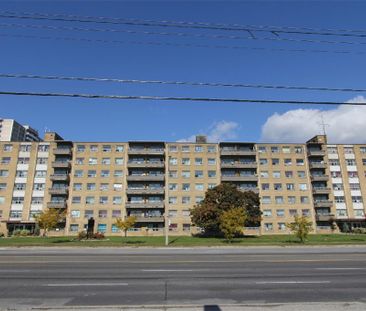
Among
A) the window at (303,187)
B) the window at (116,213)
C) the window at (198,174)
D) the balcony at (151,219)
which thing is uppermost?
the window at (198,174)

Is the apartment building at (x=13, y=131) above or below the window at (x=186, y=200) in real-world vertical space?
above

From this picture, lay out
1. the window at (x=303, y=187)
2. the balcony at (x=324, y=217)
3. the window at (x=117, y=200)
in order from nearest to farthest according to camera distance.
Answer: the window at (x=117, y=200) → the balcony at (x=324, y=217) → the window at (x=303, y=187)

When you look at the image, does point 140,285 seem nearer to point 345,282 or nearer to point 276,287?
point 276,287

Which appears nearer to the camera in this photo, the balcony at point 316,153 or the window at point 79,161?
the window at point 79,161

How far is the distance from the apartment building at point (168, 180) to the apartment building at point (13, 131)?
104 meters

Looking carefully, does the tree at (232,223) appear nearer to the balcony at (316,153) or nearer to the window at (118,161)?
the window at (118,161)

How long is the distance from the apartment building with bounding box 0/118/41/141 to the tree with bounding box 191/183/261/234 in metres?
138

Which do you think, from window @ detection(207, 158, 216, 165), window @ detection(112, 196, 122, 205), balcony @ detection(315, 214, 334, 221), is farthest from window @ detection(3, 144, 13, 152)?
balcony @ detection(315, 214, 334, 221)

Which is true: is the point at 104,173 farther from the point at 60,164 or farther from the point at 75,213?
the point at 75,213

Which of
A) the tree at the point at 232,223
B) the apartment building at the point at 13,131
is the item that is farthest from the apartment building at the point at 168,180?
the apartment building at the point at 13,131

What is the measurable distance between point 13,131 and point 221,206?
14623 centimetres

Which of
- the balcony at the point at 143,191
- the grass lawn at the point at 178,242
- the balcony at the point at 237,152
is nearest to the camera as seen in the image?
the grass lawn at the point at 178,242

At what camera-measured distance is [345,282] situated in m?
11.4

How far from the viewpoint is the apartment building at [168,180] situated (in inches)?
2480
